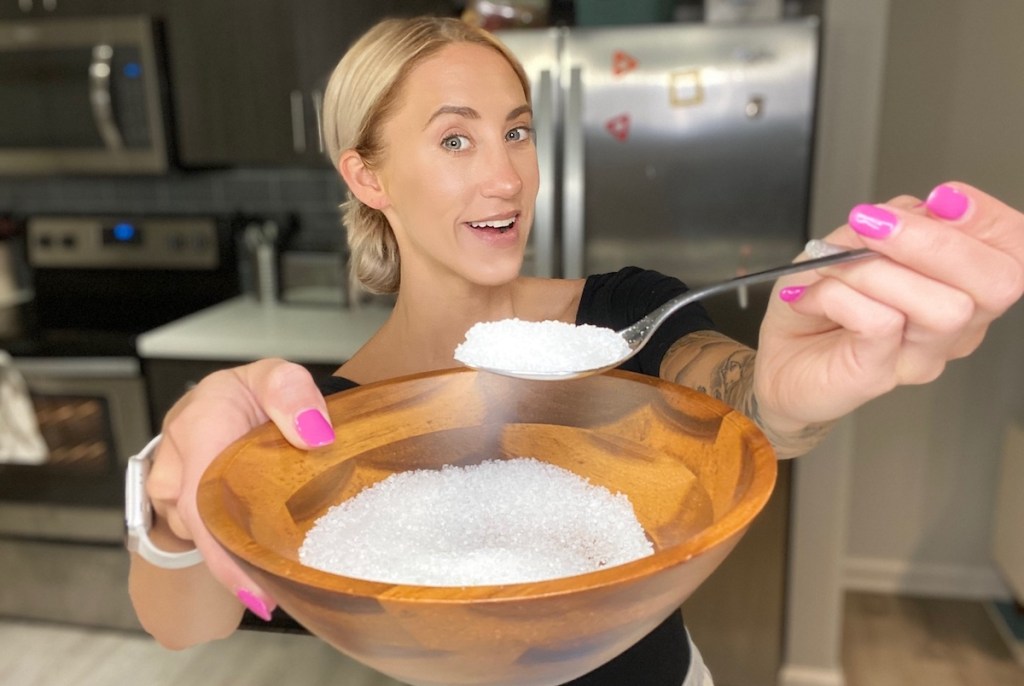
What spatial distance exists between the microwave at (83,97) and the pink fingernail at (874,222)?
55.6 inches

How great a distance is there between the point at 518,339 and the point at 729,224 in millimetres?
803

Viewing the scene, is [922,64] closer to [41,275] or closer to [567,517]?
[567,517]

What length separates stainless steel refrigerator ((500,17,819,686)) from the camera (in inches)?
40.6

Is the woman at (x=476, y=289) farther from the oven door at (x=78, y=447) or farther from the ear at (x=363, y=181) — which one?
the oven door at (x=78, y=447)

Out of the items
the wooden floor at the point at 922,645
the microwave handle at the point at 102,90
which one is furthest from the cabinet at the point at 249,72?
the wooden floor at the point at 922,645

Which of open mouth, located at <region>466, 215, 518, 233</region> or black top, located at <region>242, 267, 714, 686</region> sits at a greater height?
open mouth, located at <region>466, 215, 518, 233</region>

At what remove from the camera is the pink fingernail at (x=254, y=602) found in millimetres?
302

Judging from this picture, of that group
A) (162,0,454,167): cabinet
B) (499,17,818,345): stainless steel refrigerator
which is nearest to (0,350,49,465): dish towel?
(162,0,454,167): cabinet

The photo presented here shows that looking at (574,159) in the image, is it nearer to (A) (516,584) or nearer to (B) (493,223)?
(B) (493,223)

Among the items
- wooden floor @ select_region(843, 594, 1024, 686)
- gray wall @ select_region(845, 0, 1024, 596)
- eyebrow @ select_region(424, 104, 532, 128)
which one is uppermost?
eyebrow @ select_region(424, 104, 532, 128)

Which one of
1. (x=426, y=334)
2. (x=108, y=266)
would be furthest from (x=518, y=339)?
(x=108, y=266)

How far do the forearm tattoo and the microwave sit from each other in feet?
4.32

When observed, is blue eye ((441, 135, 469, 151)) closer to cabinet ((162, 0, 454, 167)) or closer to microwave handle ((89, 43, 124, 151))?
cabinet ((162, 0, 454, 167))

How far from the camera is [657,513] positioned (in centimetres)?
32
